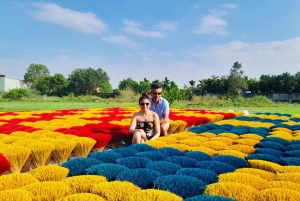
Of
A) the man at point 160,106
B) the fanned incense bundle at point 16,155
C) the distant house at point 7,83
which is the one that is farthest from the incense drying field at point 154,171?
the distant house at point 7,83

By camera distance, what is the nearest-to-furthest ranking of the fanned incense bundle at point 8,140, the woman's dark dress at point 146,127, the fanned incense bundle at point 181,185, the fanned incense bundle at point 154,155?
1. the fanned incense bundle at point 181,185
2. the fanned incense bundle at point 154,155
3. the fanned incense bundle at point 8,140
4. the woman's dark dress at point 146,127

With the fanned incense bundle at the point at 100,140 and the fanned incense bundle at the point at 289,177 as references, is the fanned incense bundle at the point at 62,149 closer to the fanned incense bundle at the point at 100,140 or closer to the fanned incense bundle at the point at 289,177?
the fanned incense bundle at the point at 100,140

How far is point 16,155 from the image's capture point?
4.21 meters

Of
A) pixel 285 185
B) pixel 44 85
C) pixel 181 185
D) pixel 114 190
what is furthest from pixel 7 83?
pixel 285 185

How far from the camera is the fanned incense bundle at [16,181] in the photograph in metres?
2.89

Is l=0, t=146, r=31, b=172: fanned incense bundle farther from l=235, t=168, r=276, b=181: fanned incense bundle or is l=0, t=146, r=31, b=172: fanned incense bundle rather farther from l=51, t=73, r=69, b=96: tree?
l=51, t=73, r=69, b=96: tree

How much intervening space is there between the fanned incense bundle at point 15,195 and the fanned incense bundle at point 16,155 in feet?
5.80

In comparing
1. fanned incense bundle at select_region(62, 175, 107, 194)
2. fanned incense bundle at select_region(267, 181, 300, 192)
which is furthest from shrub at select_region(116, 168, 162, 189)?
fanned incense bundle at select_region(267, 181, 300, 192)

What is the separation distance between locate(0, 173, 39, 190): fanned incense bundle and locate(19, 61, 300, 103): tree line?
7.48m

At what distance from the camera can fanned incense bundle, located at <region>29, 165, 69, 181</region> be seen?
125 inches

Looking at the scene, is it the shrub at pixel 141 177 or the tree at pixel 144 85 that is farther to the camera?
the tree at pixel 144 85

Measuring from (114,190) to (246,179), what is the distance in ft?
4.48

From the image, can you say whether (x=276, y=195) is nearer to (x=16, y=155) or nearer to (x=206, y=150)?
(x=206, y=150)

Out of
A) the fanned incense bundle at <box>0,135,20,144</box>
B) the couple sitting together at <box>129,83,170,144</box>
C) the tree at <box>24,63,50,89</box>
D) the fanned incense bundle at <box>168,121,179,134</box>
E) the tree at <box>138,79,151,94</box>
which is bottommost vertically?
the fanned incense bundle at <box>168,121,179,134</box>
